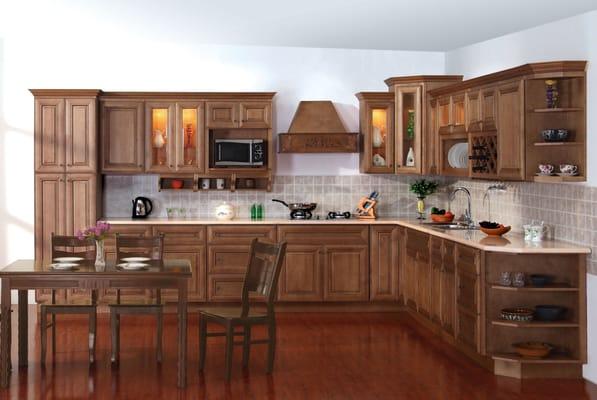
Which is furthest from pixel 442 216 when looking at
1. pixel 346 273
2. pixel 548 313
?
pixel 548 313

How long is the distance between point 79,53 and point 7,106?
37.8 inches

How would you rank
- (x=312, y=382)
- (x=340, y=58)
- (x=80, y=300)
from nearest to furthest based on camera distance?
(x=312, y=382), (x=80, y=300), (x=340, y=58)

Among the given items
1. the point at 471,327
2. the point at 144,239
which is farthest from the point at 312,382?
the point at 144,239

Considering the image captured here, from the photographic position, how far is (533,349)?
268 inches

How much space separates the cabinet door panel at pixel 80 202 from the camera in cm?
947

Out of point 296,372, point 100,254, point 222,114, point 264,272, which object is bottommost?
point 296,372

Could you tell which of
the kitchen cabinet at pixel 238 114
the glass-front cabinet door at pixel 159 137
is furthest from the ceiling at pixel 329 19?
the glass-front cabinet door at pixel 159 137

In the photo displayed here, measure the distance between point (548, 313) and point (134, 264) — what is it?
10.3ft

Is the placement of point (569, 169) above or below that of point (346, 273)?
above

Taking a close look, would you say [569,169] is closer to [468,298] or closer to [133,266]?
[468,298]

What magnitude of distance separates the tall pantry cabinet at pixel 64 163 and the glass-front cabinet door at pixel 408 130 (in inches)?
126

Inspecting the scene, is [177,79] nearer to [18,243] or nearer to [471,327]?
[18,243]

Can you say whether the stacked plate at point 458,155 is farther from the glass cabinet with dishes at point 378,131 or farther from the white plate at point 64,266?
the white plate at point 64,266

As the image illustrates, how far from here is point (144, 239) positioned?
7574 mm
